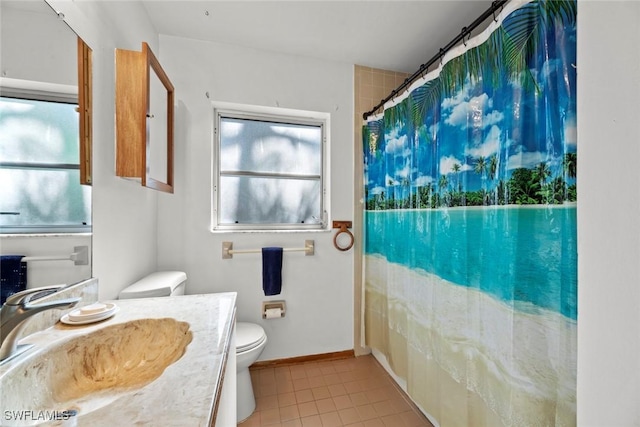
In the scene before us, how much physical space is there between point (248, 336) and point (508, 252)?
4.75 ft

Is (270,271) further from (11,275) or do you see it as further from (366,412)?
(11,275)

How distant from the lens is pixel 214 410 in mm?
518

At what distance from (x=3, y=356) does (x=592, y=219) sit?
1495 millimetres

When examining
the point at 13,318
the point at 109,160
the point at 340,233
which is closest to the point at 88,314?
the point at 13,318

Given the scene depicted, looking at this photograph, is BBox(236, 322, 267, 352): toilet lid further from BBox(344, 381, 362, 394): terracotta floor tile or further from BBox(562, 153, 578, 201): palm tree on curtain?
BBox(562, 153, 578, 201): palm tree on curtain

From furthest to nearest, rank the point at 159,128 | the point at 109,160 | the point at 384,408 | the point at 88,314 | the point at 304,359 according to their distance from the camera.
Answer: the point at 304,359 < the point at 384,408 < the point at 159,128 < the point at 109,160 < the point at 88,314

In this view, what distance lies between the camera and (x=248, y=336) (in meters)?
1.61

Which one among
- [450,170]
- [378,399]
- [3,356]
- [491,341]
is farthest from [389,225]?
[3,356]

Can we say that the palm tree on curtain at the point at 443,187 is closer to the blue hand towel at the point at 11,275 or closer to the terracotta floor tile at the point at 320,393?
the terracotta floor tile at the point at 320,393

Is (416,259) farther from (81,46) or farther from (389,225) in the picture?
(81,46)

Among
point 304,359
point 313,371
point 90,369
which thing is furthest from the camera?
point 304,359

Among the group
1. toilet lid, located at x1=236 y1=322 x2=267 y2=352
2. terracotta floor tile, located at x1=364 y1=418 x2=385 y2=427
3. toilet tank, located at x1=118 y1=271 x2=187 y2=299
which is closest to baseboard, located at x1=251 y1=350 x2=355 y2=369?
toilet lid, located at x1=236 y1=322 x2=267 y2=352

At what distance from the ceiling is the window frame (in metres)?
1.06

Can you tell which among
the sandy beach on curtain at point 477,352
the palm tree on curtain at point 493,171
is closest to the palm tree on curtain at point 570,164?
the palm tree on curtain at point 493,171
